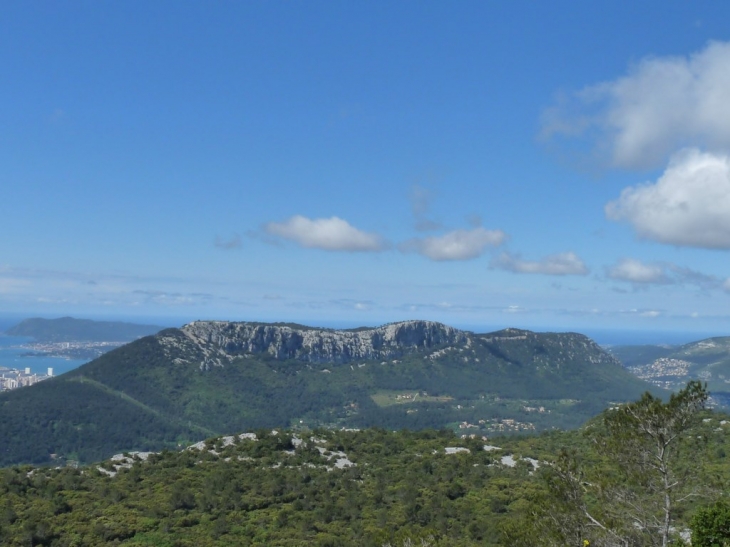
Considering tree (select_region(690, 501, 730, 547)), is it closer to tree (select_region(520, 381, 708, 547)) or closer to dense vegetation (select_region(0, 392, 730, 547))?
dense vegetation (select_region(0, 392, 730, 547))

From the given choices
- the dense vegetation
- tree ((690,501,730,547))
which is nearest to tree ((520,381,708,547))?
the dense vegetation

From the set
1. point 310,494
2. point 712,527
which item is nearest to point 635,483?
point 712,527

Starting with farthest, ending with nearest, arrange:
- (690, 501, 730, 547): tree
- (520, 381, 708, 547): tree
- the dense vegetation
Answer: the dense vegetation
(520, 381, 708, 547): tree
(690, 501, 730, 547): tree

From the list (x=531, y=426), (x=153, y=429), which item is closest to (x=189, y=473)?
(x=153, y=429)

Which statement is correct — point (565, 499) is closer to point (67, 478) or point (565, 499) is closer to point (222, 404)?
point (67, 478)

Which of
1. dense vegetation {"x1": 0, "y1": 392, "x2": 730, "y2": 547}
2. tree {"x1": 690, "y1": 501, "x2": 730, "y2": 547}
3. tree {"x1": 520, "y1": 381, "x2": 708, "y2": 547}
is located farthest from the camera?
dense vegetation {"x1": 0, "y1": 392, "x2": 730, "y2": 547}

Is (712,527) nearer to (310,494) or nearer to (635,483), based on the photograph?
(635,483)
